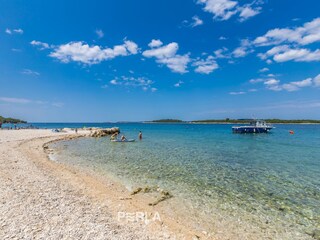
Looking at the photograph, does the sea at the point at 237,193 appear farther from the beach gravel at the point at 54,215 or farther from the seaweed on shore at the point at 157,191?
the beach gravel at the point at 54,215

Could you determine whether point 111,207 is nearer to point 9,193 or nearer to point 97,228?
point 97,228

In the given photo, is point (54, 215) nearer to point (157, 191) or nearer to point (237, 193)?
point (157, 191)

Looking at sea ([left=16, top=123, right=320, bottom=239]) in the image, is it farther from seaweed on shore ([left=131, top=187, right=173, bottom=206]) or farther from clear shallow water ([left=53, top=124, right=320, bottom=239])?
seaweed on shore ([left=131, top=187, right=173, bottom=206])

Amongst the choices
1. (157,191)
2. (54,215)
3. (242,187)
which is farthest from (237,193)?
(54,215)

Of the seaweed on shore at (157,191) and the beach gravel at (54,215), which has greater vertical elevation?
the beach gravel at (54,215)

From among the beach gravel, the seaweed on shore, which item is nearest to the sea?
the seaweed on shore

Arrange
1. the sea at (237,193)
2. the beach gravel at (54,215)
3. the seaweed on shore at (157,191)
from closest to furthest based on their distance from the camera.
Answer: the beach gravel at (54,215)
the sea at (237,193)
the seaweed on shore at (157,191)

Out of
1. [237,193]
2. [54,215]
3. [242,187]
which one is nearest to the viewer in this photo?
[54,215]

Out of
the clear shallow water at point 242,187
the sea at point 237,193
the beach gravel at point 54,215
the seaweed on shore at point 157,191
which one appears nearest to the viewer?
the beach gravel at point 54,215

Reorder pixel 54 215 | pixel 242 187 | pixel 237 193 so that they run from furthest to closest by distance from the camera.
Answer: pixel 242 187 → pixel 237 193 → pixel 54 215

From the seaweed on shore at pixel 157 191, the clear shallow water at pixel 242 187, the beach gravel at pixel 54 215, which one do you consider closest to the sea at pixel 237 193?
the clear shallow water at pixel 242 187

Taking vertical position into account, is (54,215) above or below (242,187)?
above

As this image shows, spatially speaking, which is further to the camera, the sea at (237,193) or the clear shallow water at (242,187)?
the clear shallow water at (242,187)

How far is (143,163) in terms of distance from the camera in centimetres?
1902
